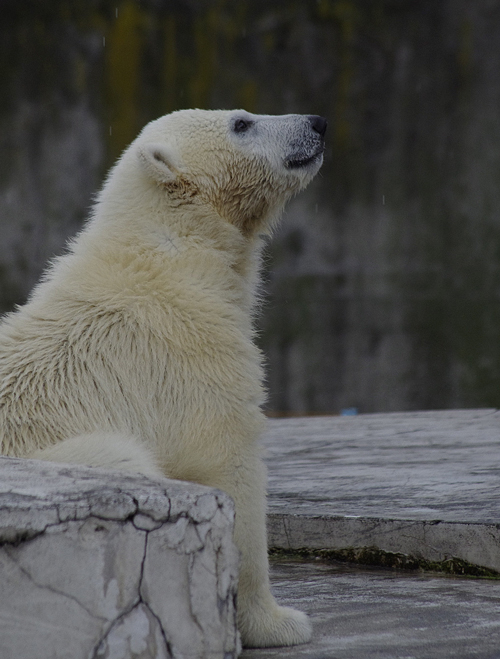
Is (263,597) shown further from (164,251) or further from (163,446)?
(164,251)

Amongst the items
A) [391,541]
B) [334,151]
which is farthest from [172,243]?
[334,151]

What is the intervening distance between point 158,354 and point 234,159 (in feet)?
2.48

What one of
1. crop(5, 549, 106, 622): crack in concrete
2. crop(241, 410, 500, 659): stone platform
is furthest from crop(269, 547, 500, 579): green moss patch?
crop(5, 549, 106, 622): crack in concrete

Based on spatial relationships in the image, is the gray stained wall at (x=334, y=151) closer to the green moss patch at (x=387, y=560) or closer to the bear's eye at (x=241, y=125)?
the green moss patch at (x=387, y=560)

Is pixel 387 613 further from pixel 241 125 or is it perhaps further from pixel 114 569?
pixel 241 125

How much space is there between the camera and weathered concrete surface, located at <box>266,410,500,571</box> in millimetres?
3088

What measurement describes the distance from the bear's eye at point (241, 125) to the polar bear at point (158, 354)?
153 millimetres

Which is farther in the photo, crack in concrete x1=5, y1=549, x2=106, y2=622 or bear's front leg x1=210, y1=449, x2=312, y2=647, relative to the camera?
bear's front leg x1=210, y1=449, x2=312, y2=647

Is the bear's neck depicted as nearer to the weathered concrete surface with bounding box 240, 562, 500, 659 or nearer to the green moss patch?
the weathered concrete surface with bounding box 240, 562, 500, 659

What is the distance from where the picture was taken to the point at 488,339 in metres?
7.07

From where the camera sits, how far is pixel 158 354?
2.30 m

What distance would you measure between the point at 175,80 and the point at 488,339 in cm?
317

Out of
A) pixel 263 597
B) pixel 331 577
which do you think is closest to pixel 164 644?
pixel 263 597

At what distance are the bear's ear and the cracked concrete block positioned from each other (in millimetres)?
1038
